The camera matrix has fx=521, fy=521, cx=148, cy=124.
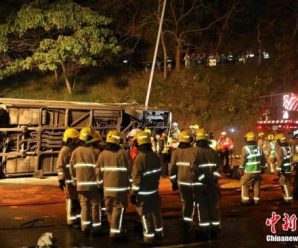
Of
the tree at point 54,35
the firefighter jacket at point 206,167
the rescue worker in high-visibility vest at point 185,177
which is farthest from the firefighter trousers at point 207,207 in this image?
the tree at point 54,35

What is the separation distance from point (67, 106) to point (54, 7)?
34.9 ft

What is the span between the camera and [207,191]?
9.73 meters

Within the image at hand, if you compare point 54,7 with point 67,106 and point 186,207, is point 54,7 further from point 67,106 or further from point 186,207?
point 186,207

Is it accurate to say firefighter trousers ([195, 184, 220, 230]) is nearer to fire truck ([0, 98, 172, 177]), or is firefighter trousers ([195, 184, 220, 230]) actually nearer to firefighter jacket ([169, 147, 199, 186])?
firefighter jacket ([169, 147, 199, 186])

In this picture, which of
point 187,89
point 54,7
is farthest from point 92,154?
point 187,89

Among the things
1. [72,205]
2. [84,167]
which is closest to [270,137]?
[72,205]

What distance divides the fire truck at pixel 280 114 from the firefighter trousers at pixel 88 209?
35.1 ft

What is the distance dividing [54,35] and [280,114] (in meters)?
13.8

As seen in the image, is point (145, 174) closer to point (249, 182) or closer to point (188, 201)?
A: point (188, 201)

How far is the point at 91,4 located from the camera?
3088cm

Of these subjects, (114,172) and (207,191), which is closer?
(114,172)

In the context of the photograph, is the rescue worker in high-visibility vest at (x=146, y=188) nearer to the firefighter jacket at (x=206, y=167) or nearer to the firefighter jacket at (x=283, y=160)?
the firefighter jacket at (x=206, y=167)

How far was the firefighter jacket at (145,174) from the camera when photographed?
8.84 meters

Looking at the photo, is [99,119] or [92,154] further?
[99,119]
